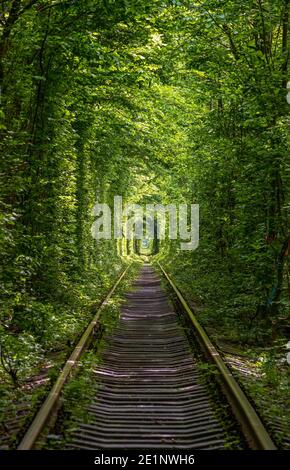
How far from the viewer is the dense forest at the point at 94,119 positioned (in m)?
9.36

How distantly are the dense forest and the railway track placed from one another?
1.24 m

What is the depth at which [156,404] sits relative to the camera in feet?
21.7

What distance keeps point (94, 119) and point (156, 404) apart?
14784 mm

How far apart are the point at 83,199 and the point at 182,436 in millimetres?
16152

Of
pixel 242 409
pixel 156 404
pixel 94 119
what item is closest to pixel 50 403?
pixel 156 404

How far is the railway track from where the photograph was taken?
17.3 ft

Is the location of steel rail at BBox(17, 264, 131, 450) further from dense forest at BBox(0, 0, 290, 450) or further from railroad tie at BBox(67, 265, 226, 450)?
dense forest at BBox(0, 0, 290, 450)

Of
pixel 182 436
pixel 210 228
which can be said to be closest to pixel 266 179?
pixel 182 436

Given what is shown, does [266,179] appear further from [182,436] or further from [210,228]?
[210,228]

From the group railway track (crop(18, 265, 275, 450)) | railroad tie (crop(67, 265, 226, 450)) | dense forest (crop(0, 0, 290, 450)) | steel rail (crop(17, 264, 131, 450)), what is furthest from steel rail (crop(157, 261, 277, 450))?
dense forest (crop(0, 0, 290, 450))

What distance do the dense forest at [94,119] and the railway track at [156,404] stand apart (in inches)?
48.7

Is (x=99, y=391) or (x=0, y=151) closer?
(x=99, y=391)

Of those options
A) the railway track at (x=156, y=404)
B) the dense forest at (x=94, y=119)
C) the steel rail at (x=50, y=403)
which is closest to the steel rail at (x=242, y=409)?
the railway track at (x=156, y=404)
